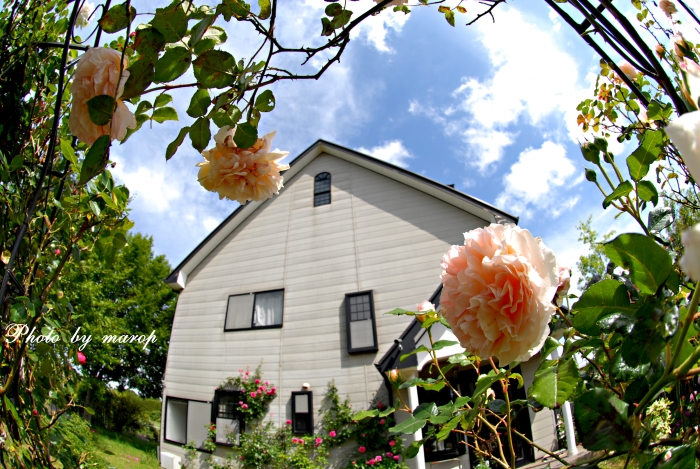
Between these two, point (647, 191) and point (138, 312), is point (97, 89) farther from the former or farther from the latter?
point (138, 312)

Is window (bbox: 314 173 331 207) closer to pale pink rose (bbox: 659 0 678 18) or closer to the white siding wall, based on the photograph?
the white siding wall

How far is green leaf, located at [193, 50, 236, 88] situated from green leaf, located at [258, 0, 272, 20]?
0.80ft

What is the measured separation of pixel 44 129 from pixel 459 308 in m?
1.93

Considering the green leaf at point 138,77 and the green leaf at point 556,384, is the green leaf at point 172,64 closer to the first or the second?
the green leaf at point 138,77

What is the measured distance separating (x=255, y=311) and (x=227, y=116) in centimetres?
916

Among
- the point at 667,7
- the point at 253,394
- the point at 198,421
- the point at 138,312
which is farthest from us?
the point at 138,312

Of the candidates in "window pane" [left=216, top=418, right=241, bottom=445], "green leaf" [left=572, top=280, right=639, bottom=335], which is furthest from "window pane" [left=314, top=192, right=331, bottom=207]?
"green leaf" [left=572, top=280, right=639, bottom=335]

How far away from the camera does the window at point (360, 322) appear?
8086mm

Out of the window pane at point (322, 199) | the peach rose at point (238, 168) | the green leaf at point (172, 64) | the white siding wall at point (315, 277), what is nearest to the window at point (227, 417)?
the white siding wall at point (315, 277)

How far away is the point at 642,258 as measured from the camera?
0.43 m

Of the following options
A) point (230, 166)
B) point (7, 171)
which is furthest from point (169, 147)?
A: point (7, 171)

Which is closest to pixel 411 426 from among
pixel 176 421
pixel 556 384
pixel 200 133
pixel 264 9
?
pixel 556 384

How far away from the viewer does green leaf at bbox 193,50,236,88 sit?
0.67 meters

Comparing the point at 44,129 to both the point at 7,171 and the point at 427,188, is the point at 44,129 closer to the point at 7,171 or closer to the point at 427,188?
the point at 7,171
